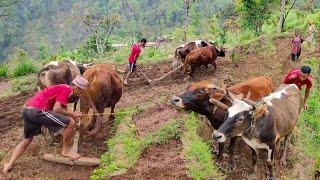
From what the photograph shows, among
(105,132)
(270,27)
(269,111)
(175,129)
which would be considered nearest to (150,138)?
(175,129)

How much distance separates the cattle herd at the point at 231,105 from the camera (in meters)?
7.39

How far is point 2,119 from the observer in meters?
12.2

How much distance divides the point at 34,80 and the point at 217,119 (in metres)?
9.30

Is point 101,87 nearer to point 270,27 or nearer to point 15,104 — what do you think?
point 15,104

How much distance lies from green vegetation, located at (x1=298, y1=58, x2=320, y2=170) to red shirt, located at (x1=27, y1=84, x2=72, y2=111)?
557 cm

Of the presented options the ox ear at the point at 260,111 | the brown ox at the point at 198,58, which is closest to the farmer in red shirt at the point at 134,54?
the brown ox at the point at 198,58

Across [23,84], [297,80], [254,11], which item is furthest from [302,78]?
[254,11]

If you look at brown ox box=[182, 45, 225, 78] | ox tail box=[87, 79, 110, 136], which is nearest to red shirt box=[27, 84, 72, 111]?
ox tail box=[87, 79, 110, 136]

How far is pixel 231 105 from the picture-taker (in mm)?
8258

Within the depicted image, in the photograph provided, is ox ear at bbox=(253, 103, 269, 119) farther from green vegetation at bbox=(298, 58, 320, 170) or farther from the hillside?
the hillside

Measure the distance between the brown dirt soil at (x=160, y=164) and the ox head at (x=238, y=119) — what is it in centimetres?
→ 121

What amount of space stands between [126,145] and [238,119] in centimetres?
281

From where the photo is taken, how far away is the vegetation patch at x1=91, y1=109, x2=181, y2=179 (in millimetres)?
8203

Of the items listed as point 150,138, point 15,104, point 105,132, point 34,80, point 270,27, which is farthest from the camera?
point 270,27
